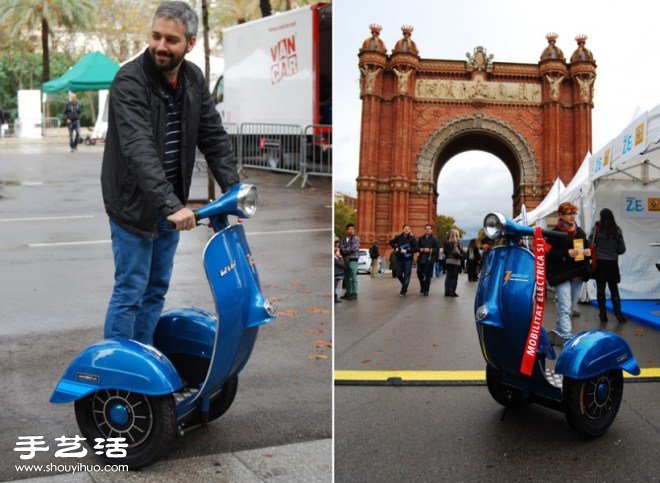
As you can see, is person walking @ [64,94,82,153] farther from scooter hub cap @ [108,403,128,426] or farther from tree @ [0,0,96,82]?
scooter hub cap @ [108,403,128,426]

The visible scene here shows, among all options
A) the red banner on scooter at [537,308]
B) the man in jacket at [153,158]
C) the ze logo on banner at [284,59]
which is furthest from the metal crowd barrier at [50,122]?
the red banner on scooter at [537,308]

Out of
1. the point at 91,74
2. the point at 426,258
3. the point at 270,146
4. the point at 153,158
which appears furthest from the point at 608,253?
the point at 91,74

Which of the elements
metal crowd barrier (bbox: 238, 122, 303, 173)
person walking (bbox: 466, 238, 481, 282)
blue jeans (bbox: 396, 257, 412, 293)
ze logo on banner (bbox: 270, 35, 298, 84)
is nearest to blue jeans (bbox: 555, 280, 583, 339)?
person walking (bbox: 466, 238, 481, 282)

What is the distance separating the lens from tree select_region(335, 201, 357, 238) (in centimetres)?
184

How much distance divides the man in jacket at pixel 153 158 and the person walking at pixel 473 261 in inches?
31.4

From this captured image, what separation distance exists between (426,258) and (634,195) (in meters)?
0.65

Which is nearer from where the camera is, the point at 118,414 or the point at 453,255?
the point at 453,255

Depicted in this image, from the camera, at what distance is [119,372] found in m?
2.21

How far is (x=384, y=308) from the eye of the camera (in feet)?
5.78

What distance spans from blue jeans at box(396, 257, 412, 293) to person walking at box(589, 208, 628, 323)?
522 millimetres

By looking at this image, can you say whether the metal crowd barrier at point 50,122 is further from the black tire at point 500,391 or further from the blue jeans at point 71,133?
the black tire at point 500,391

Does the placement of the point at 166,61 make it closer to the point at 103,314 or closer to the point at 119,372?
the point at 119,372

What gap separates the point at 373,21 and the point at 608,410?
117 cm

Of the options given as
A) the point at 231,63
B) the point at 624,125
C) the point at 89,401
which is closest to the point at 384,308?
the point at 624,125
